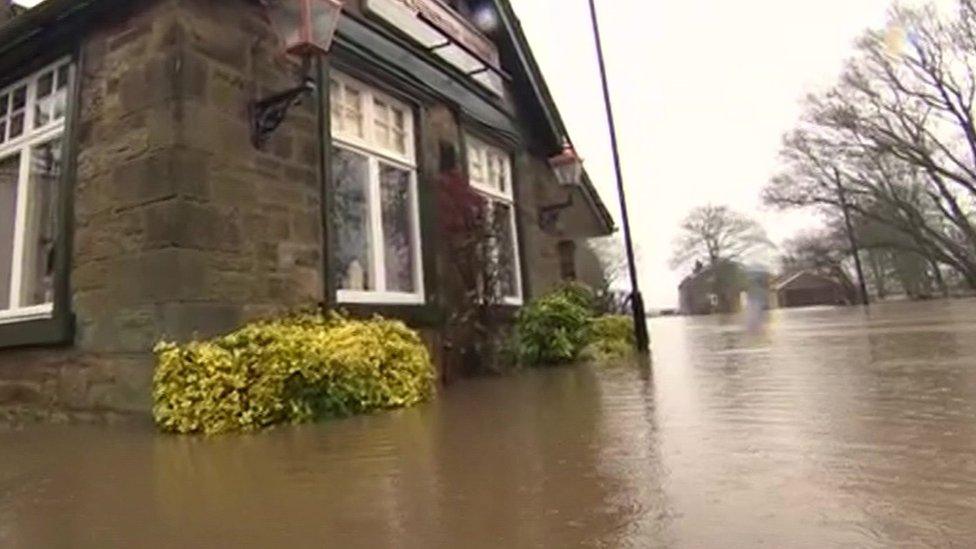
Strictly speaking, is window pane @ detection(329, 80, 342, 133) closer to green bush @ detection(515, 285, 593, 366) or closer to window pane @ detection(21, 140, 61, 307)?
window pane @ detection(21, 140, 61, 307)

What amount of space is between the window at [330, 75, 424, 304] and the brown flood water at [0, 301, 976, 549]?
2241mm

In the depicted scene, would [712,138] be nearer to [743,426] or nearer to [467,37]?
[467,37]

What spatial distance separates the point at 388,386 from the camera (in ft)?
13.8

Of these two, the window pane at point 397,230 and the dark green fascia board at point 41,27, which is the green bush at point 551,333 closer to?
the window pane at point 397,230

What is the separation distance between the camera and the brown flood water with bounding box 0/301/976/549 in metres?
1.53

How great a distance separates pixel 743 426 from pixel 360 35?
4.93 meters

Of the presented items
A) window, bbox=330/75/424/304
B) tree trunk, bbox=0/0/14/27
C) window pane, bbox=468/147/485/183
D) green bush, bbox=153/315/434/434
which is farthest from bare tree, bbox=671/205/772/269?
green bush, bbox=153/315/434/434

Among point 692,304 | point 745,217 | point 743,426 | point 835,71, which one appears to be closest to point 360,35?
point 743,426

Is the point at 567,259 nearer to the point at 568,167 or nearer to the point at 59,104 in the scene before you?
the point at 568,167

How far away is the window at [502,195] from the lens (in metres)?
8.09

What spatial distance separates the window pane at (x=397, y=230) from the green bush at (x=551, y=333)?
5.45 feet

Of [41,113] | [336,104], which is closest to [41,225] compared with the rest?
[41,113]

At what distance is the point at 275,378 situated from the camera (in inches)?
148

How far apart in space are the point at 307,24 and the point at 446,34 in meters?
3.35
